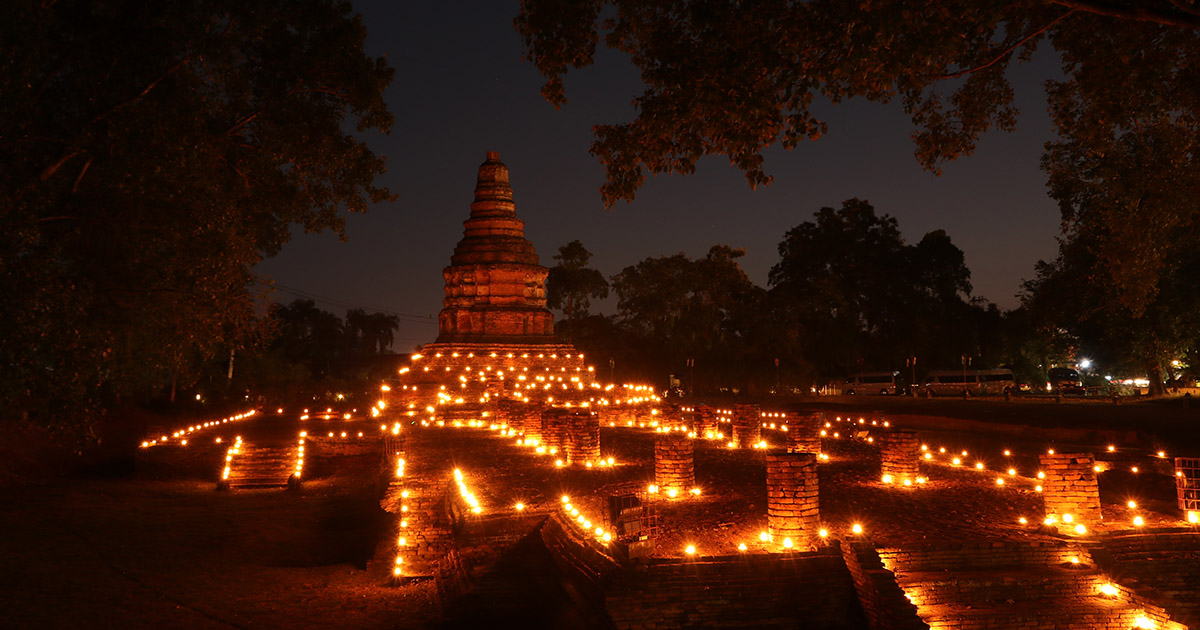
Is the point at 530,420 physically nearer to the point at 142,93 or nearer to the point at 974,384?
the point at 142,93

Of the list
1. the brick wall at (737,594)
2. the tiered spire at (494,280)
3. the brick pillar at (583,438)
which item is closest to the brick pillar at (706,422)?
the brick pillar at (583,438)

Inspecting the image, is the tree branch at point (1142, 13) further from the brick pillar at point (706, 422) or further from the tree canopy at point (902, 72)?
the brick pillar at point (706, 422)

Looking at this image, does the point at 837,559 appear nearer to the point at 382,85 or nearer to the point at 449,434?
the point at 382,85

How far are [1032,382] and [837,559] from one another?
4492cm

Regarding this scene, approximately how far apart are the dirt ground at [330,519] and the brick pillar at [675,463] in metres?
0.34

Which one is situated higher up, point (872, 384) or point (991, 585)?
point (872, 384)

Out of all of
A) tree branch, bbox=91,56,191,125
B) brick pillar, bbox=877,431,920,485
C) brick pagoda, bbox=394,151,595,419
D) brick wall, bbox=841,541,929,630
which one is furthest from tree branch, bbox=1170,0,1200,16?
brick pagoda, bbox=394,151,595,419

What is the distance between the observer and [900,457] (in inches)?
458

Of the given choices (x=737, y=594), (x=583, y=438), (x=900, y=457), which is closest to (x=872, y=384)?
(x=583, y=438)

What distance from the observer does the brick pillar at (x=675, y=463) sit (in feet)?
35.8

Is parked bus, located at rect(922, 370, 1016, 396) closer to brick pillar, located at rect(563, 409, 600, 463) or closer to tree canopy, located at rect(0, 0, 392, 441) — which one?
brick pillar, located at rect(563, 409, 600, 463)

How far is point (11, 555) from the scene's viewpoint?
1009cm

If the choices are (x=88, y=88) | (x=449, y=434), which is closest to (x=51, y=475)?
(x=449, y=434)

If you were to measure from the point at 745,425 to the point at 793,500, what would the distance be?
317 inches
